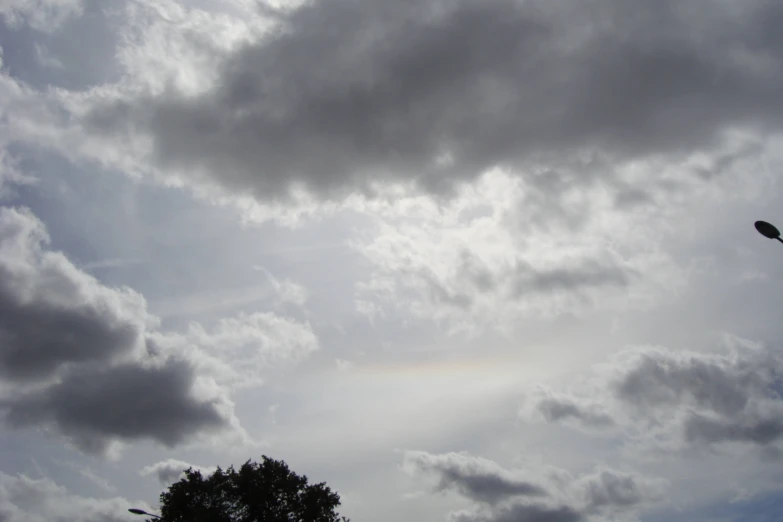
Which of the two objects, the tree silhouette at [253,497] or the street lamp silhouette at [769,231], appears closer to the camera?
the street lamp silhouette at [769,231]

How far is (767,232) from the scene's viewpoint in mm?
13258

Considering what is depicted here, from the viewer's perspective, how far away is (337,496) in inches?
1993

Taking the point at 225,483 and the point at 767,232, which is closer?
the point at 767,232

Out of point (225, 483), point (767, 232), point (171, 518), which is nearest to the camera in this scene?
point (767, 232)

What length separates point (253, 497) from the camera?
47.9m

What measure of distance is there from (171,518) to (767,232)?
50.0 metres

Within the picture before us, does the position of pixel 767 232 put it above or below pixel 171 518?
above

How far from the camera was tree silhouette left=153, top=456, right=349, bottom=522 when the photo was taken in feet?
153

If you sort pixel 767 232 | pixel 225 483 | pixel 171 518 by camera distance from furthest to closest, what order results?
pixel 225 483, pixel 171 518, pixel 767 232

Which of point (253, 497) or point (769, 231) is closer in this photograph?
point (769, 231)

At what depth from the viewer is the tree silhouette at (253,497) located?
46.7 meters

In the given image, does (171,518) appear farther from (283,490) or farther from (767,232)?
(767,232)

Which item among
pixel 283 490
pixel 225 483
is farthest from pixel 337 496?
pixel 225 483

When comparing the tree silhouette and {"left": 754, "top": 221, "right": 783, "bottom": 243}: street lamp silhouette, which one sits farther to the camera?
the tree silhouette
